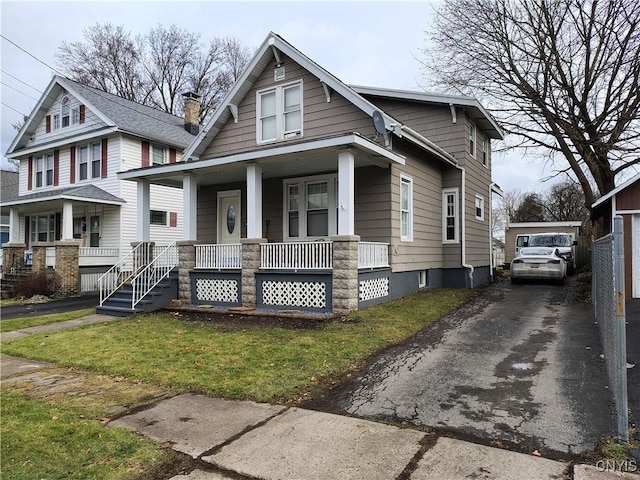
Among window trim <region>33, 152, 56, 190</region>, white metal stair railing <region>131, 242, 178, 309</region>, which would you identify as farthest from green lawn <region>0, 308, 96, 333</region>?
window trim <region>33, 152, 56, 190</region>

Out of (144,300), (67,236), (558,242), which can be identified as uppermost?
(67,236)

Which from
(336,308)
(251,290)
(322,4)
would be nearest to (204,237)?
(251,290)

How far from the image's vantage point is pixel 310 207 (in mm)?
12609

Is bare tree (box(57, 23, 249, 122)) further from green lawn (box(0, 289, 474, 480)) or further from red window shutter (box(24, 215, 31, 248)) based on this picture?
green lawn (box(0, 289, 474, 480))

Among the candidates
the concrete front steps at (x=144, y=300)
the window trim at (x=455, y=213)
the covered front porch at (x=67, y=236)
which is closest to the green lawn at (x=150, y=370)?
the concrete front steps at (x=144, y=300)

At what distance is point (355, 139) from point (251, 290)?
461 cm

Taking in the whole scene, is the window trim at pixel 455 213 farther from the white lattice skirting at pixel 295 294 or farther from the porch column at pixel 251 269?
the porch column at pixel 251 269

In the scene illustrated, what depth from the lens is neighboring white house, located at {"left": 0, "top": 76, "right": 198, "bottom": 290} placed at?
61.5ft

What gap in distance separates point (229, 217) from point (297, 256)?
511 cm

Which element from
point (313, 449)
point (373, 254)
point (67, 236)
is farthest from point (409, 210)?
point (67, 236)

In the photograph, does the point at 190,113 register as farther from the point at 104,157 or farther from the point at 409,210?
the point at 409,210

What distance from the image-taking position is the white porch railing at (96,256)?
56.9 ft

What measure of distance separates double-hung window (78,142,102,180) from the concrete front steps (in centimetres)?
1015

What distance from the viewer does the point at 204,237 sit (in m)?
15.0
